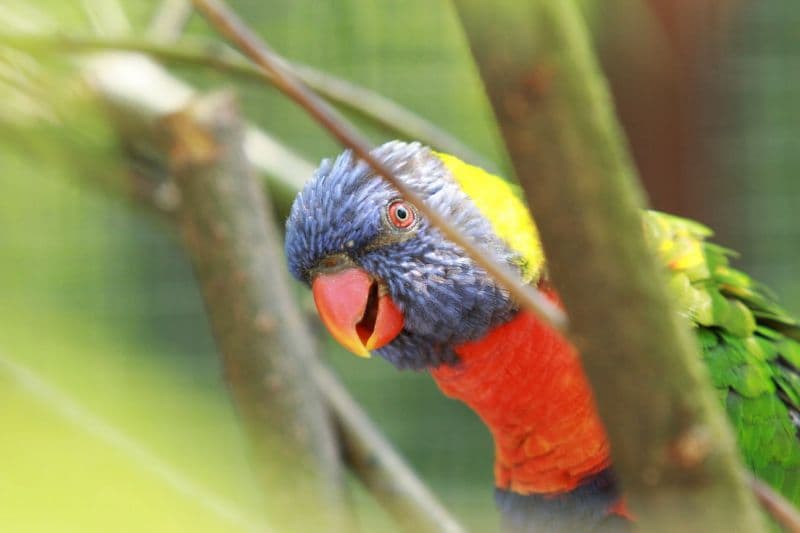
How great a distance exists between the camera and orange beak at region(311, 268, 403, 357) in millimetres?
867

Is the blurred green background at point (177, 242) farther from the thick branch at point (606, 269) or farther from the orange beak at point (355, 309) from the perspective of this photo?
the orange beak at point (355, 309)

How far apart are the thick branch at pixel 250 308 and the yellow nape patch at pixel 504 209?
0.22m

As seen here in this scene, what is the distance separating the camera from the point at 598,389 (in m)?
0.35

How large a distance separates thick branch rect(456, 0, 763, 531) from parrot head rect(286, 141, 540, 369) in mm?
508

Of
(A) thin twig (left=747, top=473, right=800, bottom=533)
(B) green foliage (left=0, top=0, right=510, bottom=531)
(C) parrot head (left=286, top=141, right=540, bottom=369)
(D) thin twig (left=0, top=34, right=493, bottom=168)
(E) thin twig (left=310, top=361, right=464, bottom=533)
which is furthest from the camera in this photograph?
(E) thin twig (left=310, top=361, right=464, bottom=533)

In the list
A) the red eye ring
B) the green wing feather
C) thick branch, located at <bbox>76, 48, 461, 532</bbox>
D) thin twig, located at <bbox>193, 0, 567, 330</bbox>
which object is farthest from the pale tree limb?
thin twig, located at <bbox>193, 0, 567, 330</bbox>

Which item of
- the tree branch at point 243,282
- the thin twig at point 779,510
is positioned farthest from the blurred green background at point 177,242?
the thin twig at point 779,510

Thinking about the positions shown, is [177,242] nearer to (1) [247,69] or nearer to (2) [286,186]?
(2) [286,186]

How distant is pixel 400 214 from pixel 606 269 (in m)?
0.56

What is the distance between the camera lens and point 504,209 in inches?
36.1

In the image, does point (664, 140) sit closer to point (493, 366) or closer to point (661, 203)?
point (661, 203)

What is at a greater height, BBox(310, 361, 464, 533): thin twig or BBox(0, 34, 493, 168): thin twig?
BBox(0, 34, 493, 168): thin twig

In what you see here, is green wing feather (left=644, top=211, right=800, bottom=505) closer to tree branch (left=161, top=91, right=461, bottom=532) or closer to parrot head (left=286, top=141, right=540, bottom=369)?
parrot head (left=286, top=141, right=540, bottom=369)

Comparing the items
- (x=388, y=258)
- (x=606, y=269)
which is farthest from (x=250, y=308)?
(x=606, y=269)
